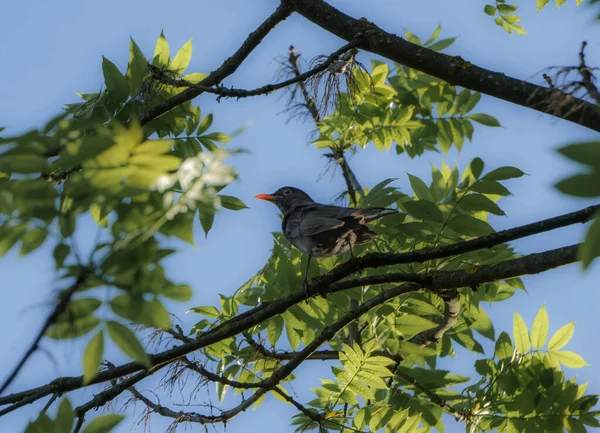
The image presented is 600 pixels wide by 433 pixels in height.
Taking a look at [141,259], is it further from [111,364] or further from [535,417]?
[535,417]

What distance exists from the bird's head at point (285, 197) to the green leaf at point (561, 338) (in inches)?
150

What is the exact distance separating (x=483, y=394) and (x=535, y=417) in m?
0.36

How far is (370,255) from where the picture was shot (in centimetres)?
397

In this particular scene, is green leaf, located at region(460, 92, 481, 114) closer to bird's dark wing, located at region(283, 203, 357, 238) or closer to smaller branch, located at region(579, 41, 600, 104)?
bird's dark wing, located at region(283, 203, 357, 238)

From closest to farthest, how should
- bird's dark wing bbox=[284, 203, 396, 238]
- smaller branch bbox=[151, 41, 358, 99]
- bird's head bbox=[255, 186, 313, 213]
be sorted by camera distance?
smaller branch bbox=[151, 41, 358, 99] < bird's dark wing bbox=[284, 203, 396, 238] < bird's head bbox=[255, 186, 313, 213]

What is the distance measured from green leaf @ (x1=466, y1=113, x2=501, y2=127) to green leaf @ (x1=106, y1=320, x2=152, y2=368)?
216 inches

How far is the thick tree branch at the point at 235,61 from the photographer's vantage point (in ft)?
15.1

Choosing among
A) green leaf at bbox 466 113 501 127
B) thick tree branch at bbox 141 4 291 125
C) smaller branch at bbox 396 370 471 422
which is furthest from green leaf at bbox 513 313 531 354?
thick tree branch at bbox 141 4 291 125

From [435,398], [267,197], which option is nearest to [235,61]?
[435,398]

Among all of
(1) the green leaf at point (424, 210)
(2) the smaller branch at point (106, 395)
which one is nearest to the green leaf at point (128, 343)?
(2) the smaller branch at point (106, 395)

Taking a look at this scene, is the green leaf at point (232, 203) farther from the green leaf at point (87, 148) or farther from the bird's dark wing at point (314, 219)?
the green leaf at point (87, 148)

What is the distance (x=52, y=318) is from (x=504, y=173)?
3.41 m

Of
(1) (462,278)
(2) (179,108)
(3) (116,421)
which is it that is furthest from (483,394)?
(3) (116,421)

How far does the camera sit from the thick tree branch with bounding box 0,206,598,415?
366 cm
